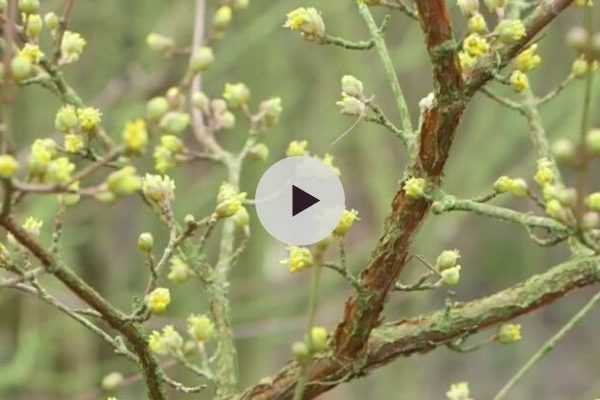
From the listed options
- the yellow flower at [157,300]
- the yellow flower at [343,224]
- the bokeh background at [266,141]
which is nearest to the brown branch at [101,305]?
the yellow flower at [157,300]

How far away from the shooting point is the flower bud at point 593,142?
0.92m

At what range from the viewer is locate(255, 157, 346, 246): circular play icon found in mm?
1134

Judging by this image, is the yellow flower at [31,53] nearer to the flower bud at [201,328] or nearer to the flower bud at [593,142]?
the flower bud at [201,328]

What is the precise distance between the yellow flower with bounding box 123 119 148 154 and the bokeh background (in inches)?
107

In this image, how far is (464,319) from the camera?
4.34ft

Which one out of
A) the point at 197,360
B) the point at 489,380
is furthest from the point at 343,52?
the point at 489,380

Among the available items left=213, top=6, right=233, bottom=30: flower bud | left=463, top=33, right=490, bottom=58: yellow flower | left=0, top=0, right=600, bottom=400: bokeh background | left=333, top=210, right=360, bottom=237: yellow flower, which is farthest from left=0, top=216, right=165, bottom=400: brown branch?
left=0, top=0, right=600, bottom=400: bokeh background

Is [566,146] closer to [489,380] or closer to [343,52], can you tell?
[343,52]

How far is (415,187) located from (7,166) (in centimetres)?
47

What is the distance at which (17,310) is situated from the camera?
16.6ft

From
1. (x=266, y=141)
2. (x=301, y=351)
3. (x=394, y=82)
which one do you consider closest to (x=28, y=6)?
(x=394, y=82)

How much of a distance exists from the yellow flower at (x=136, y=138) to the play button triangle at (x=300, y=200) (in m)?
0.35

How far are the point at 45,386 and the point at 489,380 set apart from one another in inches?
147

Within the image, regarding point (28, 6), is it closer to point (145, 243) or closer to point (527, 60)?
point (145, 243)
